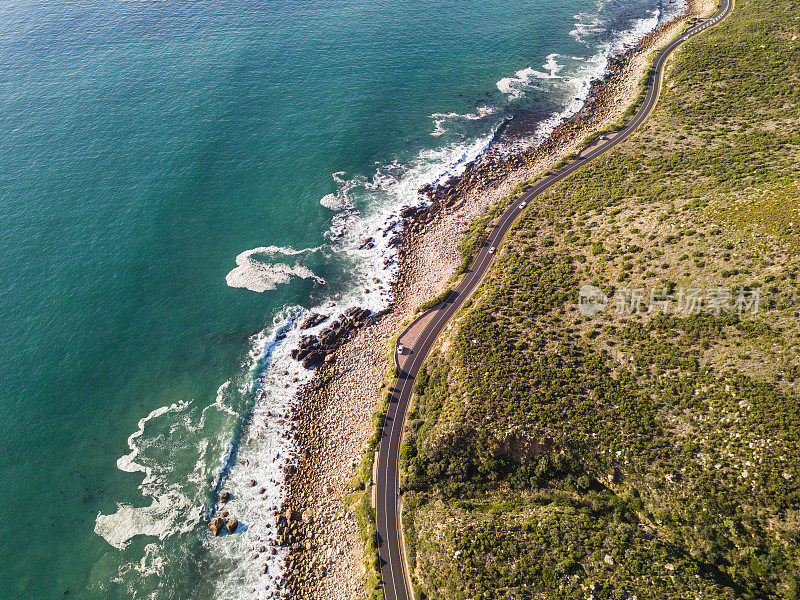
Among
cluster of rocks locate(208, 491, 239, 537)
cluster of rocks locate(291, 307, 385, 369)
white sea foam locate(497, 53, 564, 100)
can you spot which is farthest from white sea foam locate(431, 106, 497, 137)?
cluster of rocks locate(208, 491, 239, 537)

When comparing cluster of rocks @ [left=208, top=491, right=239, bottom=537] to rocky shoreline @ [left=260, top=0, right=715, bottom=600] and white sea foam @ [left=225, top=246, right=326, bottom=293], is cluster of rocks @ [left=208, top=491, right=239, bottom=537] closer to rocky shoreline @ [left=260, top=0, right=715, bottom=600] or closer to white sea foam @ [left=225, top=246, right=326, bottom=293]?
rocky shoreline @ [left=260, top=0, right=715, bottom=600]

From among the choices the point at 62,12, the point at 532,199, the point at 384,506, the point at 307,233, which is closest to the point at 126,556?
the point at 384,506

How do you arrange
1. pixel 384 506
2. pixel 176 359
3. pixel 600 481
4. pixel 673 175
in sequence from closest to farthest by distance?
1. pixel 600 481
2. pixel 384 506
3. pixel 176 359
4. pixel 673 175

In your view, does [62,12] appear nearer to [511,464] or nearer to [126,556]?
[126,556]

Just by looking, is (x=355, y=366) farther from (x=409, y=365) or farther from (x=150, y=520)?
(x=150, y=520)

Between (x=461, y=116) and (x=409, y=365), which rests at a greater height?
(x=461, y=116)

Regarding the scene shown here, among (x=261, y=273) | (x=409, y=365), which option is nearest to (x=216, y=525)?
(x=409, y=365)
